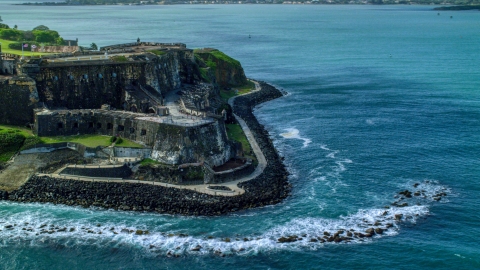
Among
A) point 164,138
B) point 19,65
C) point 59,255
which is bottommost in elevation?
point 59,255

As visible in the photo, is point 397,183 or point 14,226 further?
point 397,183

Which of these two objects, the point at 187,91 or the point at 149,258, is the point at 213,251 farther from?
the point at 187,91

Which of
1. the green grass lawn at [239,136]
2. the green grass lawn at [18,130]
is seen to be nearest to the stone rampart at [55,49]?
the green grass lawn at [18,130]

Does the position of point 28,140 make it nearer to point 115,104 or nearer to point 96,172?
point 96,172

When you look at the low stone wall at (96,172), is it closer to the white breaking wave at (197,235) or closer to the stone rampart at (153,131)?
the stone rampart at (153,131)

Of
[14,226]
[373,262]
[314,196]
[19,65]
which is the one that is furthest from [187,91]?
[373,262]
